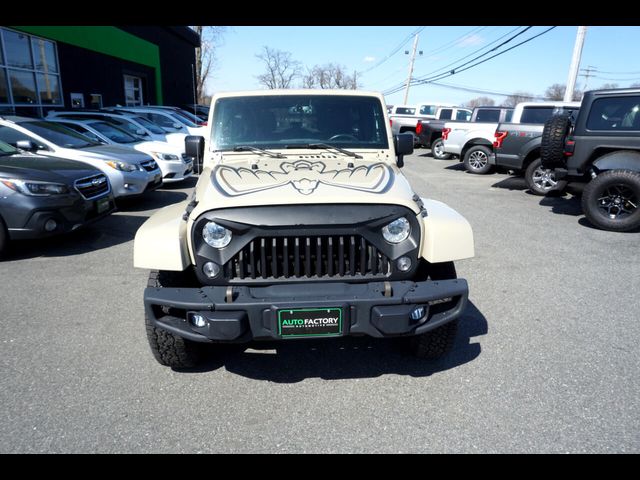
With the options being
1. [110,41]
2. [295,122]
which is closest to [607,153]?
[295,122]

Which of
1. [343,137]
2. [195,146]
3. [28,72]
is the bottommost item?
[195,146]

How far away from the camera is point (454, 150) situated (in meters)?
14.4

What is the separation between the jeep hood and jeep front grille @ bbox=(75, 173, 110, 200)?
10.3 feet

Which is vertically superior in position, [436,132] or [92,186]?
[436,132]

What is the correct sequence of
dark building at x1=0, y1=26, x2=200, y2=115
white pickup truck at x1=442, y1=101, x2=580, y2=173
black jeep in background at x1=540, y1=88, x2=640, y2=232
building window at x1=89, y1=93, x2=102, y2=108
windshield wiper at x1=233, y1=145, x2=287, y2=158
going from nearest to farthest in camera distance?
windshield wiper at x1=233, y1=145, x2=287, y2=158 → black jeep in background at x1=540, y1=88, x2=640, y2=232 → white pickup truck at x1=442, y1=101, x2=580, y2=173 → dark building at x1=0, y1=26, x2=200, y2=115 → building window at x1=89, y1=93, x2=102, y2=108

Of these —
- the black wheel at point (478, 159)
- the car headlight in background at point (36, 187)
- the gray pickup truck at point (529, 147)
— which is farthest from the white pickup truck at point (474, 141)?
the car headlight in background at point (36, 187)

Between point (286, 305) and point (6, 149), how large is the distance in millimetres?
6289

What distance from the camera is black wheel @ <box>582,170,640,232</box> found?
6.70 metres

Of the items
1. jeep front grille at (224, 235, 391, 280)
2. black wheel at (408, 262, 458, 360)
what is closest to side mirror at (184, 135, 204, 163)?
jeep front grille at (224, 235, 391, 280)

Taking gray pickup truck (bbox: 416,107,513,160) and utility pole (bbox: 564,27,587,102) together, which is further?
gray pickup truck (bbox: 416,107,513,160)

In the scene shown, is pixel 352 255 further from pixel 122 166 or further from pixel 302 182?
pixel 122 166

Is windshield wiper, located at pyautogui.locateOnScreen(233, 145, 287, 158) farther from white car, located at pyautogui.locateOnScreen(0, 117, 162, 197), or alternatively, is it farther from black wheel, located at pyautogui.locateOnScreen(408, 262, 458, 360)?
white car, located at pyautogui.locateOnScreen(0, 117, 162, 197)

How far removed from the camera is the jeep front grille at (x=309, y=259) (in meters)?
2.63

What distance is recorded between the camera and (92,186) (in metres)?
6.05
